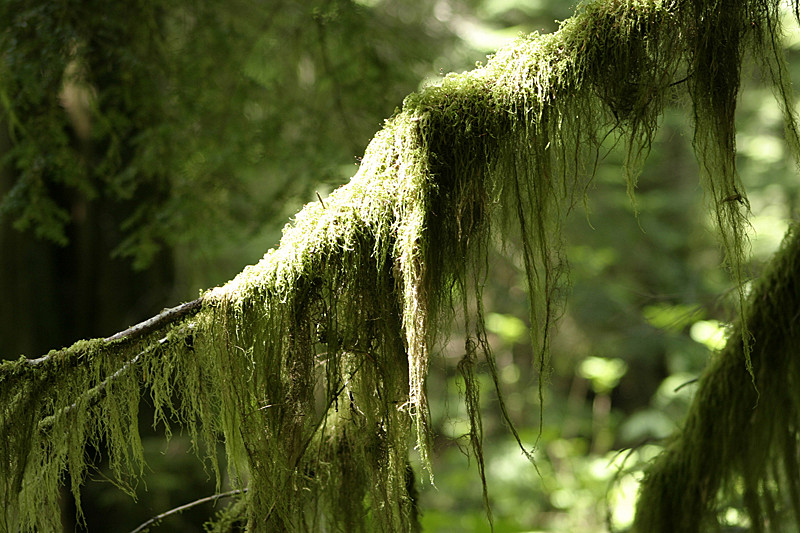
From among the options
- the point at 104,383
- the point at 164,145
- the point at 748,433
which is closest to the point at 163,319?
the point at 104,383

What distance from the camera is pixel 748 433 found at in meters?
2.39

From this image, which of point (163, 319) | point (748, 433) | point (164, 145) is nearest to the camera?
point (163, 319)

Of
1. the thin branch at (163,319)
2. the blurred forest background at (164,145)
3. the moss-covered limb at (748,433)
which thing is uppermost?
the blurred forest background at (164,145)

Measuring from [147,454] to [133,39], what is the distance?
2.75m

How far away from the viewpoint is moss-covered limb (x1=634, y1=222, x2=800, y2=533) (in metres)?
2.31

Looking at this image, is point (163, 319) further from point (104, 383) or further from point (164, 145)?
point (164, 145)

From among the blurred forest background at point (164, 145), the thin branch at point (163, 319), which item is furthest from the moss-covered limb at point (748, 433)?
the thin branch at point (163, 319)

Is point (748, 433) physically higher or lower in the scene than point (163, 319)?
lower

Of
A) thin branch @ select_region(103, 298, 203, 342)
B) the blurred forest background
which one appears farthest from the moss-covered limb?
thin branch @ select_region(103, 298, 203, 342)

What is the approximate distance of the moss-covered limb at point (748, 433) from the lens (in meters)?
2.31

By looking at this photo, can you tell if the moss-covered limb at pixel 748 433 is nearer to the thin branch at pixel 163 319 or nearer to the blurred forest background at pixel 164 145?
the blurred forest background at pixel 164 145

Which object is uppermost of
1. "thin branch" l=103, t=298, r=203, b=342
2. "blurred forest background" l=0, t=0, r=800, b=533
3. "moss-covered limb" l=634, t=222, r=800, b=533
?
"blurred forest background" l=0, t=0, r=800, b=533

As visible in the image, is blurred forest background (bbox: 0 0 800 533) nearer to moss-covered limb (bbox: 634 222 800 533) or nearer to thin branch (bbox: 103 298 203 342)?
moss-covered limb (bbox: 634 222 800 533)

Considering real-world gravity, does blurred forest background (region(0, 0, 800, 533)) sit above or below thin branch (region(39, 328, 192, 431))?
above
